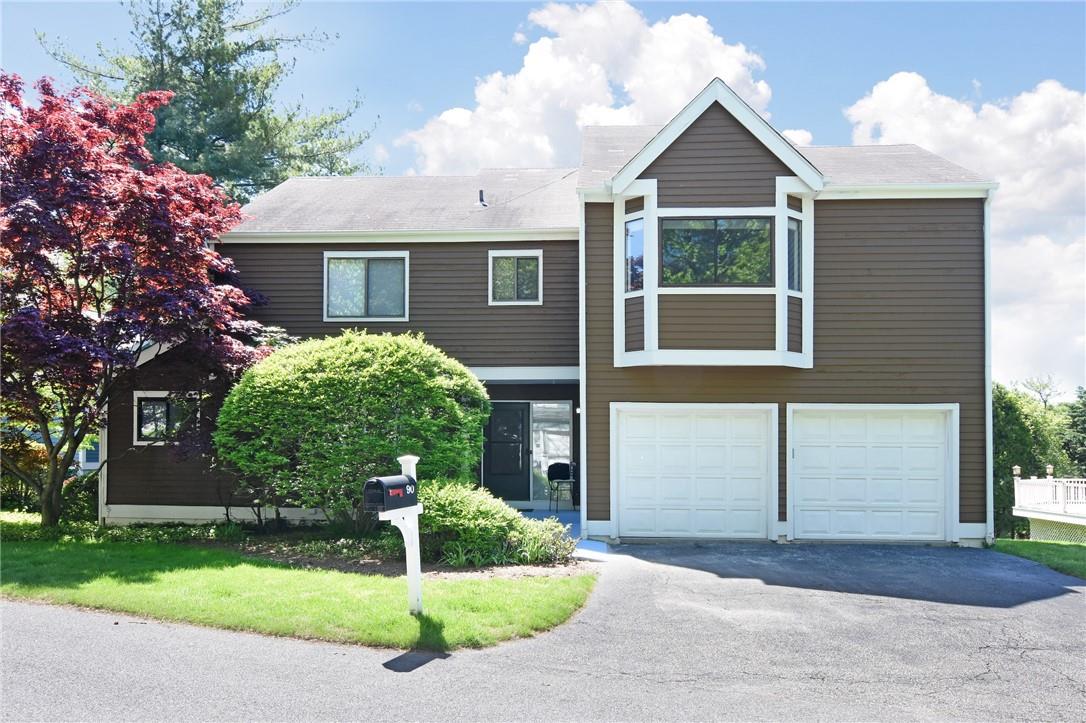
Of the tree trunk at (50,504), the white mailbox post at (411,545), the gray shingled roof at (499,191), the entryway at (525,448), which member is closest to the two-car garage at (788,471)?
the entryway at (525,448)

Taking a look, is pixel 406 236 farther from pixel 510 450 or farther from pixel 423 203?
pixel 510 450

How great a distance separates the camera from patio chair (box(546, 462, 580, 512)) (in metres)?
14.4

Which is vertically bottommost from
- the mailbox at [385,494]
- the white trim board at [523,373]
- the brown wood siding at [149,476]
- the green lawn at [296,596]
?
the green lawn at [296,596]

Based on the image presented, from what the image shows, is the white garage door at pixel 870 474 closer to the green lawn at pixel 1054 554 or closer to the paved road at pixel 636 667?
the green lawn at pixel 1054 554

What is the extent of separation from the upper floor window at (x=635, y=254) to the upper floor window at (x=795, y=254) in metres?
2.31

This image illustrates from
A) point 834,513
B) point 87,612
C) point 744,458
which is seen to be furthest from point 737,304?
point 87,612

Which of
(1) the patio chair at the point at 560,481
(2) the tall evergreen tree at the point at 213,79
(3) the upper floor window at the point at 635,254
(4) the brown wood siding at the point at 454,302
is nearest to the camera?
(3) the upper floor window at the point at 635,254

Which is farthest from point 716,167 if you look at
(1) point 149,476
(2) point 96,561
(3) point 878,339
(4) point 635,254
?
(1) point 149,476

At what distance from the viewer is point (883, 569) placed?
9906mm

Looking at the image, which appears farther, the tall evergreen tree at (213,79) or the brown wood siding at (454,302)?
the tall evergreen tree at (213,79)

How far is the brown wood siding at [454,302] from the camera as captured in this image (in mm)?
13836

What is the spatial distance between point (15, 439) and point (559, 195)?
38.5ft

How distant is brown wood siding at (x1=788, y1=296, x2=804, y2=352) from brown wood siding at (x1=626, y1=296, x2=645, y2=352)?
89.7 inches

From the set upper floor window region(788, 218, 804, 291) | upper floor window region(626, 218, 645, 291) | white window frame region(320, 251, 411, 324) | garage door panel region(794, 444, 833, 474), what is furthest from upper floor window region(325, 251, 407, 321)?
garage door panel region(794, 444, 833, 474)
